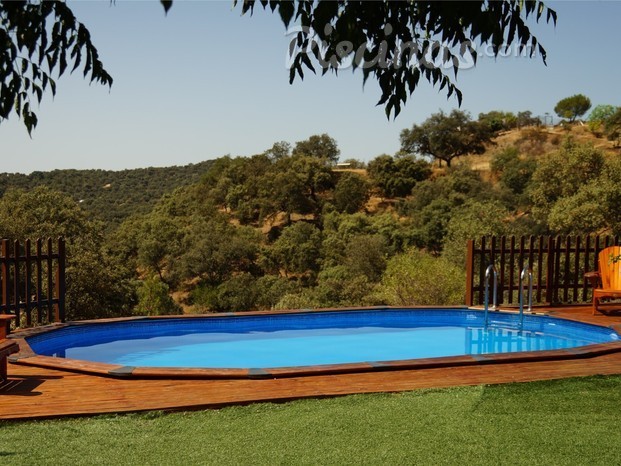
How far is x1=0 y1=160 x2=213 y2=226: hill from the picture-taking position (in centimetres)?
4188

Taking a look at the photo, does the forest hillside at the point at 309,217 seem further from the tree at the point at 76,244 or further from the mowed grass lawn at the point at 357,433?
the mowed grass lawn at the point at 357,433

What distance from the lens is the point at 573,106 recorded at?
192ft

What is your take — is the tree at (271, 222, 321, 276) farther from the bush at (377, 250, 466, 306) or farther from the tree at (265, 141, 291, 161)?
the bush at (377, 250, 466, 306)

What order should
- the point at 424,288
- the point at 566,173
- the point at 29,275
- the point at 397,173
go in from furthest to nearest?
the point at 397,173 → the point at 566,173 → the point at 424,288 → the point at 29,275

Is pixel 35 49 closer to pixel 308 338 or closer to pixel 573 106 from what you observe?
pixel 308 338

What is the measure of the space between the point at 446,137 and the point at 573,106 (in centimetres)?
1666

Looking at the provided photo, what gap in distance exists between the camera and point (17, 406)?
4.58 m

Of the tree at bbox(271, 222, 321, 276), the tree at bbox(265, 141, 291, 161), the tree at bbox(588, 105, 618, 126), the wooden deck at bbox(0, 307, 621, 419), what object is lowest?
the tree at bbox(271, 222, 321, 276)

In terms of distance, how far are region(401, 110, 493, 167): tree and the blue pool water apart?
40101 millimetres

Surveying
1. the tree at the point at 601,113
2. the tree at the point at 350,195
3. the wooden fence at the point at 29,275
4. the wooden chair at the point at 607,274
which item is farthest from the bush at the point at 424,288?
the tree at the point at 601,113

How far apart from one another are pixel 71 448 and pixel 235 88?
14.7m

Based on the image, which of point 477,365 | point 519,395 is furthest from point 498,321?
point 519,395

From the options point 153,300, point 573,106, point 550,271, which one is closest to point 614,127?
point 573,106

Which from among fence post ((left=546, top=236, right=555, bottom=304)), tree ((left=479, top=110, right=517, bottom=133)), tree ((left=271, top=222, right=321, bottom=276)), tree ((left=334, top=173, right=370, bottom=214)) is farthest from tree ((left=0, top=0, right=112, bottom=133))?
tree ((left=479, top=110, right=517, bottom=133))
